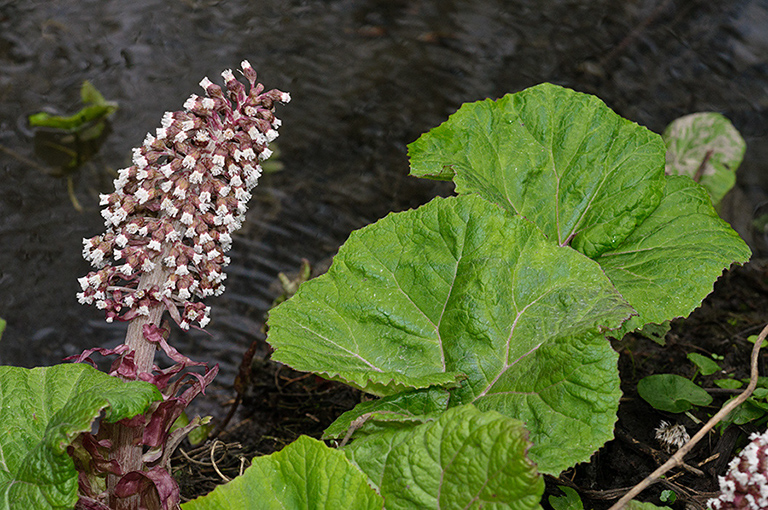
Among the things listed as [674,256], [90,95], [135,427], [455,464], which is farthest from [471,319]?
[90,95]

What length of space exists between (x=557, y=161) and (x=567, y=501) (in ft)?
4.17

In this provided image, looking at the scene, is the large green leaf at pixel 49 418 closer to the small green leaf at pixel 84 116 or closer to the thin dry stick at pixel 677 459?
the thin dry stick at pixel 677 459

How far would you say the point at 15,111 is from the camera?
5242 mm

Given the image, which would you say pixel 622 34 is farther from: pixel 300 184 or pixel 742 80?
pixel 300 184

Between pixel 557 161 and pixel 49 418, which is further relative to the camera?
pixel 557 161

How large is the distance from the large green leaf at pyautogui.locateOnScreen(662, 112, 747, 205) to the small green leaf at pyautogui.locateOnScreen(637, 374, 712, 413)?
1.73m

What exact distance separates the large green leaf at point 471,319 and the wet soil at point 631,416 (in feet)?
1.89

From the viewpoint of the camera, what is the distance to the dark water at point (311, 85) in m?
4.48

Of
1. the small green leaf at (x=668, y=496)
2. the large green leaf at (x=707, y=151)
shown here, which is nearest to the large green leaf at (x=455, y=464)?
the small green leaf at (x=668, y=496)

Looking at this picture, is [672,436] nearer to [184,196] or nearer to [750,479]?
[750,479]

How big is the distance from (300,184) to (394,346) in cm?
306

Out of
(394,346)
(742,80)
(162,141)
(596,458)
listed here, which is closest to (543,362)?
(394,346)

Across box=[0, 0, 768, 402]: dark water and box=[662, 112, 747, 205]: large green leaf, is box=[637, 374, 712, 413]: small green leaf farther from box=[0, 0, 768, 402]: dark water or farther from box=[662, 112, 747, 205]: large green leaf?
box=[0, 0, 768, 402]: dark water

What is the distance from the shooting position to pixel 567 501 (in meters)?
2.34
